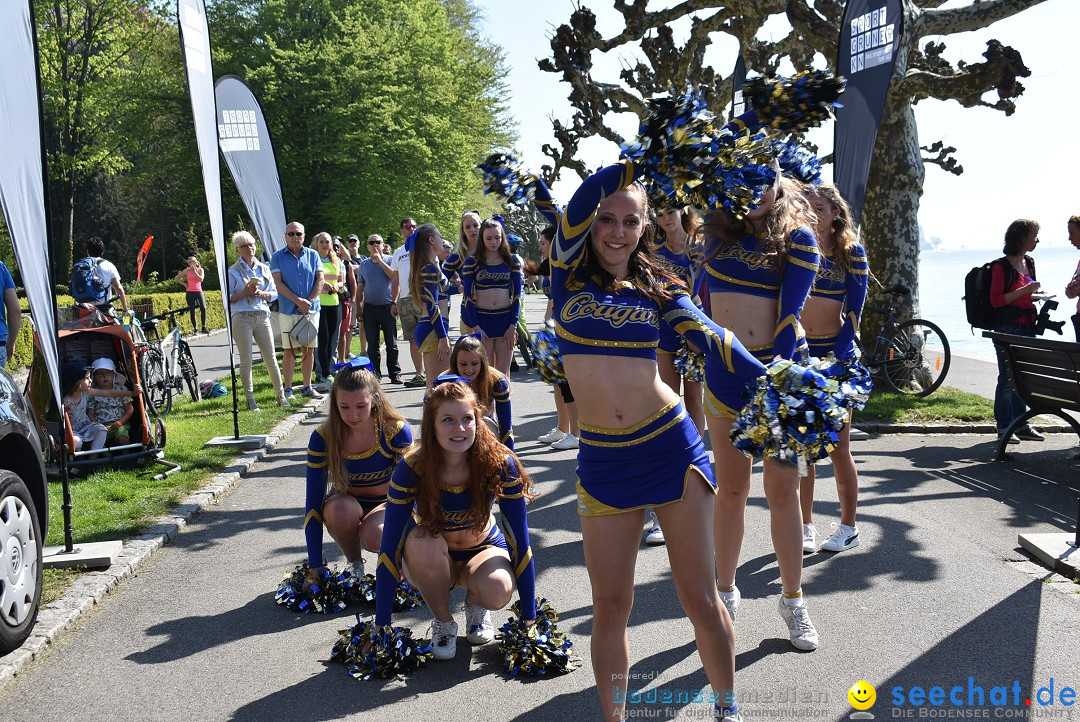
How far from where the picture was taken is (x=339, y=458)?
5.00 m

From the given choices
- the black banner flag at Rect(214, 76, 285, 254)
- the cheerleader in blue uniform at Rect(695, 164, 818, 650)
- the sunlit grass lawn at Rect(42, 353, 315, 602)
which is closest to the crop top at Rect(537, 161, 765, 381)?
the cheerleader in blue uniform at Rect(695, 164, 818, 650)

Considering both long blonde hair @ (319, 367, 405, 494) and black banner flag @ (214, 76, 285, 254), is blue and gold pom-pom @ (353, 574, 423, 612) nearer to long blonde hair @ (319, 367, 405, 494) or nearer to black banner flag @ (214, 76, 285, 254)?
long blonde hair @ (319, 367, 405, 494)

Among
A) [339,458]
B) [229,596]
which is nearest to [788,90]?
[339,458]

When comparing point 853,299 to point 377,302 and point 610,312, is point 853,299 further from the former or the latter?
point 377,302

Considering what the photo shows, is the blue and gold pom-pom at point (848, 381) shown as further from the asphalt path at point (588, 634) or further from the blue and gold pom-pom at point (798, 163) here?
the blue and gold pom-pom at point (798, 163)

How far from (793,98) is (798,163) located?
32.2 inches

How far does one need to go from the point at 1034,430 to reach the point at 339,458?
23.7 ft

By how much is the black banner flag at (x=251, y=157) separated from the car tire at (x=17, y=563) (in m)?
7.39

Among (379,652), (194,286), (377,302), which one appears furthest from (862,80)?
(194,286)

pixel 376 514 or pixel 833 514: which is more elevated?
pixel 376 514

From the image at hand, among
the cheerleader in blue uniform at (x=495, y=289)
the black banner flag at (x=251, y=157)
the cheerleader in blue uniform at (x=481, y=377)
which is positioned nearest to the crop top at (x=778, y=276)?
the cheerleader in blue uniform at (x=481, y=377)

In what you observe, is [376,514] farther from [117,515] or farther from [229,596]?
[117,515]

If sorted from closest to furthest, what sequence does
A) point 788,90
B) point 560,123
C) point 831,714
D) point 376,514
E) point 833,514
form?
point 831,714 → point 788,90 → point 376,514 → point 833,514 → point 560,123

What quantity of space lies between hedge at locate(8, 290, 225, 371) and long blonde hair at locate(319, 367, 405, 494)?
13292mm
